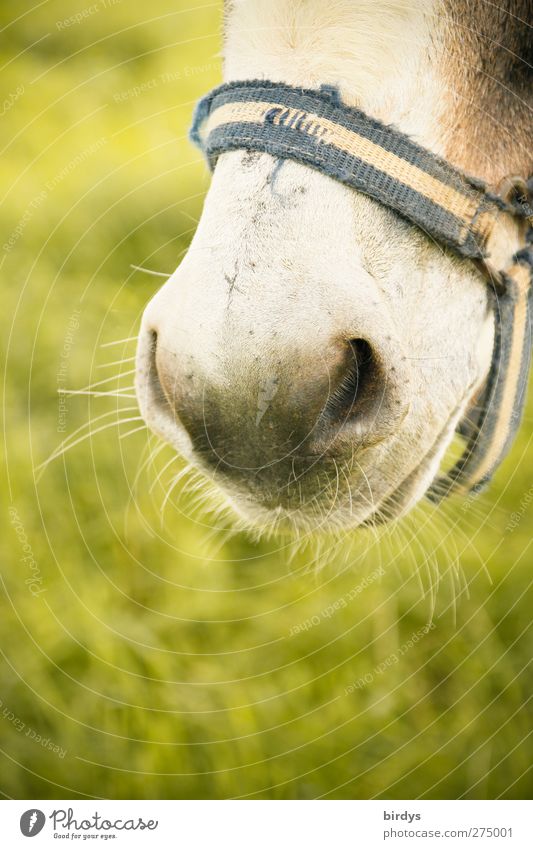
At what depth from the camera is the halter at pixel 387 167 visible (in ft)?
2.67

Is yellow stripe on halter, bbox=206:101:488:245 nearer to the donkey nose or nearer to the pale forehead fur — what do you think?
the pale forehead fur

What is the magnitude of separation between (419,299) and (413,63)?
25 centimetres

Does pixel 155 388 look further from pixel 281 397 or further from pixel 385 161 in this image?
pixel 385 161

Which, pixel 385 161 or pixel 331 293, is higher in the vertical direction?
pixel 385 161

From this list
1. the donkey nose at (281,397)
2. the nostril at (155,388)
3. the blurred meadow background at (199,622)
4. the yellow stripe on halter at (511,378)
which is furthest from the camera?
the blurred meadow background at (199,622)

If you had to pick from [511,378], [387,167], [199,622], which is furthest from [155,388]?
[199,622]

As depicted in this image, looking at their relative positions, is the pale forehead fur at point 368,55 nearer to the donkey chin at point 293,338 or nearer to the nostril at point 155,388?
the donkey chin at point 293,338

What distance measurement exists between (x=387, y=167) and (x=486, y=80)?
6.7 inches

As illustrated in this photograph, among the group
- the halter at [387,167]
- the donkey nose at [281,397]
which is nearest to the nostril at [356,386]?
the donkey nose at [281,397]

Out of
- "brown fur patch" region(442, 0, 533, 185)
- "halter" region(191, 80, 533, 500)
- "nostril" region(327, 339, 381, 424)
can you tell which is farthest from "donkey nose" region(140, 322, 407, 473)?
"brown fur patch" region(442, 0, 533, 185)

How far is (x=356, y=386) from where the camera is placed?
0.80 meters

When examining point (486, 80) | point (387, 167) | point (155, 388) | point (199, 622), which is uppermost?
point (486, 80)

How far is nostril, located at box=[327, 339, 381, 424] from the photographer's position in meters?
0.79

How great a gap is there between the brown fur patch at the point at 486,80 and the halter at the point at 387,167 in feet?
0.11
